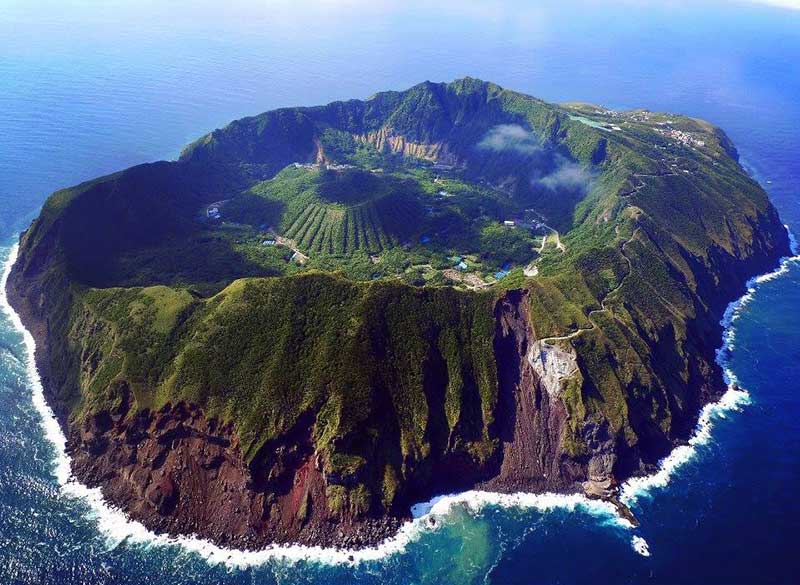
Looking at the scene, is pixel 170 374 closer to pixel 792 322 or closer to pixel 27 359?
pixel 27 359

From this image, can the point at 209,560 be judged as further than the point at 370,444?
No

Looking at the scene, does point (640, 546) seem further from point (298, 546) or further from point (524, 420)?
point (298, 546)

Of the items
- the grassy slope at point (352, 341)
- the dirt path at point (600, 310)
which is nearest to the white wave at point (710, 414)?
the grassy slope at point (352, 341)

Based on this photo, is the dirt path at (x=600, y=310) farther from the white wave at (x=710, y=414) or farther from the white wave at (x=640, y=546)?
the white wave at (x=640, y=546)

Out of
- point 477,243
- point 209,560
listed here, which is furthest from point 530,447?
point 477,243

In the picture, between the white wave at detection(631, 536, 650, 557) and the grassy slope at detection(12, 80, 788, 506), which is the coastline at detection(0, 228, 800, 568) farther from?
the grassy slope at detection(12, 80, 788, 506)

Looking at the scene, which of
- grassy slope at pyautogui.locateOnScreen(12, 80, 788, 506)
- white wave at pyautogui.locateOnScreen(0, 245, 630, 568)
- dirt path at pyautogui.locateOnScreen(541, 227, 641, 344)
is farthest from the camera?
dirt path at pyautogui.locateOnScreen(541, 227, 641, 344)

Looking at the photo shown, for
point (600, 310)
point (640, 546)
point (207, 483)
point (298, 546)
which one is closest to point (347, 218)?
point (600, 310)

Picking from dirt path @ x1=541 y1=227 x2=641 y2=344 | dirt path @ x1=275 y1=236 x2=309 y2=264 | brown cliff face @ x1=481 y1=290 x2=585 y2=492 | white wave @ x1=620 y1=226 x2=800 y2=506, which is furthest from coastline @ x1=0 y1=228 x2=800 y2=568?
dirt path @ x1=275 y1=236 x2=309 y2=264
